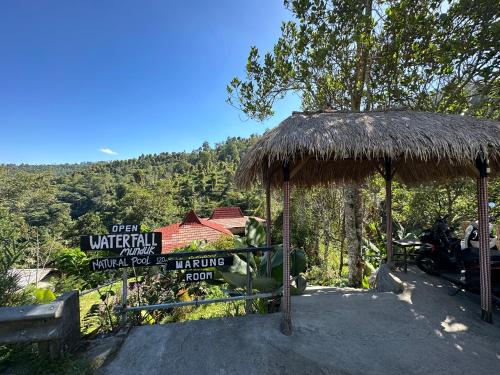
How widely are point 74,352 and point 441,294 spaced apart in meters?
5.54

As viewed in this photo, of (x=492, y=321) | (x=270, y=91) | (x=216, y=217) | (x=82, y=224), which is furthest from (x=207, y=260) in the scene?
(x=82, y=224)

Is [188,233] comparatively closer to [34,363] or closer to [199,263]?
[199,263]

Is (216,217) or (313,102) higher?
(313,102)

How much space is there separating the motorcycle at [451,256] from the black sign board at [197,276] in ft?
13.9

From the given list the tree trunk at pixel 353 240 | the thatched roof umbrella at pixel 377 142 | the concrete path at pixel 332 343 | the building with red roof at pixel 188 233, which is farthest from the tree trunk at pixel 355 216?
the building with red roof at pixel 188 233

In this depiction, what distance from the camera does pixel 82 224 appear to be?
1324 inches

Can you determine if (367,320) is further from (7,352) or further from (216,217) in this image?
(216,217)

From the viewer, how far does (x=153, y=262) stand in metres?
3.66

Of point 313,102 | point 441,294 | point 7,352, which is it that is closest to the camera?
point 7,352

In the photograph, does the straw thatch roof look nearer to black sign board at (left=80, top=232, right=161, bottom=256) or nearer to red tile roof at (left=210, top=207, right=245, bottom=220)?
black sign board at (left=80, top=232, right=161, bottom=256)

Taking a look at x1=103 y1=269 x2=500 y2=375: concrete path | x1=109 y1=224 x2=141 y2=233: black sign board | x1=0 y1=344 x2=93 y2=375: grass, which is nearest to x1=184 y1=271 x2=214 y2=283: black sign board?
x1=103 y1=269 x2=500 y2=375: concrete path

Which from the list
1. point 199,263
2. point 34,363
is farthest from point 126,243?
point 34,363

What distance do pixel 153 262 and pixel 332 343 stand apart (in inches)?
96.4

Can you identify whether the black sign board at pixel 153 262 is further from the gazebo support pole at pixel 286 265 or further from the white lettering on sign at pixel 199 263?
the gazebo support pole at pixel 286 265
